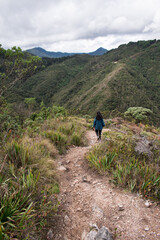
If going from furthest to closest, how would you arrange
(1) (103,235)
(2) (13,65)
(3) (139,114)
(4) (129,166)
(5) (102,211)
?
1. (3) (139,114)
2. (2) (13,65)
3. (4) (129,166)
4. (5) (102,211)
5. (1) (103,235)

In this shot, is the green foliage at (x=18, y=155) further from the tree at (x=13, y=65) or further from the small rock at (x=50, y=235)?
the tree at (x=13, y=65)

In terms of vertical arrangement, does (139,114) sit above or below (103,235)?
below

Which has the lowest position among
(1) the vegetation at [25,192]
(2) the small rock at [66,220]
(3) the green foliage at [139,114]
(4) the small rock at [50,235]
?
(3) the green foliage at [139,114]

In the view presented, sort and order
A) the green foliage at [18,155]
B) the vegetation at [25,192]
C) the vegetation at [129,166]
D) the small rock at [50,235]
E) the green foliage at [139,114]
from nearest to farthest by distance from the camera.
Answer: the vegetation at [25,192]
the small rock at [50,235]
the vegetation at [129,166]
the green foliage at [18,155]
the green foliage at [139,114]

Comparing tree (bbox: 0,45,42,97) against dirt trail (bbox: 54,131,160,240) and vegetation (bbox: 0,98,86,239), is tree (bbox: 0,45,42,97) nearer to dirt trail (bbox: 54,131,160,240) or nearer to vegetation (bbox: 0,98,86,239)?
vegetation (bbox: 0,98,86,239)

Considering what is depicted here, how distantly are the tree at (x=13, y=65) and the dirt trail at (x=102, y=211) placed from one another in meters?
7.31

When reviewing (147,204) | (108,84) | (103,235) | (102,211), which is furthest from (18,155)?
(108,84)

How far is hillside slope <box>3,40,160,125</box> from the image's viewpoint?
55.9m

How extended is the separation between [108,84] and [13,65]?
59.2 meters

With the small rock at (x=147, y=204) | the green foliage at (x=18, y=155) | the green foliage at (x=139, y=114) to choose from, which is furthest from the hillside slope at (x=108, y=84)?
the small rock at (x=147, y=204)

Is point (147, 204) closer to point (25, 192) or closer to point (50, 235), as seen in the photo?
point (50, 235)

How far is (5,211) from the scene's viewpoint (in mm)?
1692

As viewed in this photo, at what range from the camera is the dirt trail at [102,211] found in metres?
1.95

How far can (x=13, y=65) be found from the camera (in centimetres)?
962
